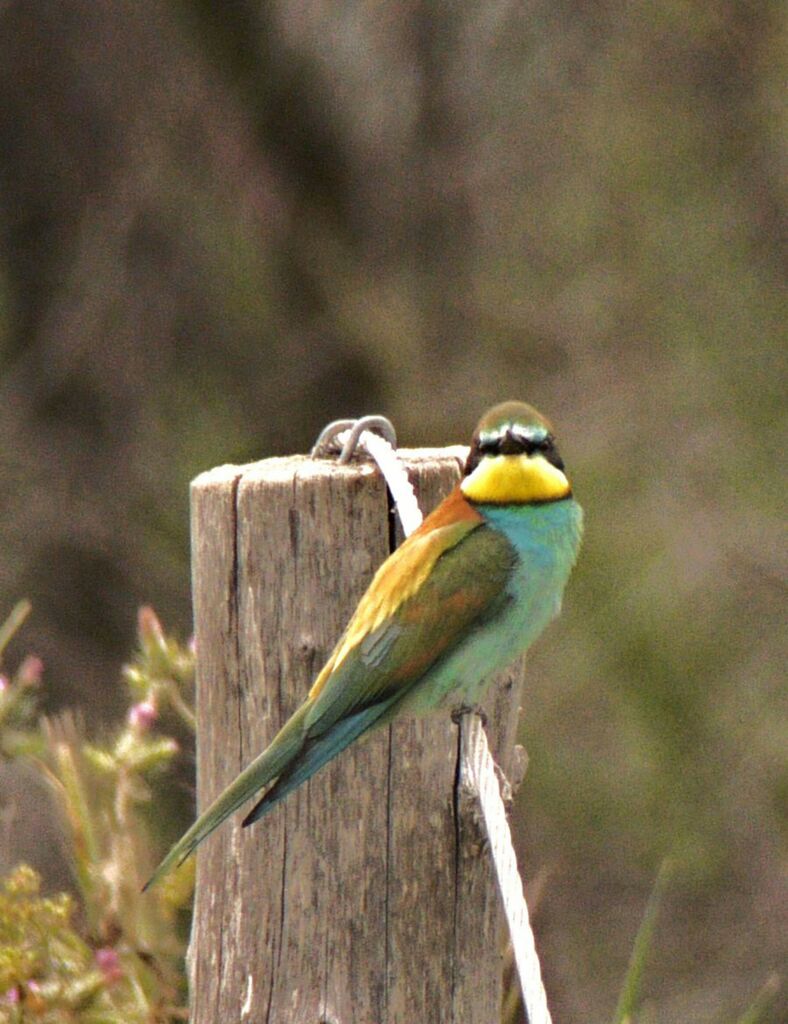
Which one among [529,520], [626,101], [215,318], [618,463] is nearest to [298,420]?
[215,318]

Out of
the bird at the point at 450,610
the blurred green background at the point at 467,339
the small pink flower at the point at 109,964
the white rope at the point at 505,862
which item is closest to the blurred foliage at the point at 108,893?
the small pink flower at the point at 109,964

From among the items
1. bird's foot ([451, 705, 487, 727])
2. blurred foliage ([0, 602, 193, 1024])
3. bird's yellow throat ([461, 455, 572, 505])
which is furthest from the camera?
→ blurred foliage ([0, 602, 193, 1024])

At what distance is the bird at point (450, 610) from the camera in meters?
1.97

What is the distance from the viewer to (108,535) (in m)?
6.69

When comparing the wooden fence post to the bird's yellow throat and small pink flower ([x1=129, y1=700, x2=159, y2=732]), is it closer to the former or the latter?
the bird's yellow throat

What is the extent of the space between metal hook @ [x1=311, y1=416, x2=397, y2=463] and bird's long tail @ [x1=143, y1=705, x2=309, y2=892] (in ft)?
1.10

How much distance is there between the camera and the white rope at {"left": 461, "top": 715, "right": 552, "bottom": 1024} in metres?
1.75

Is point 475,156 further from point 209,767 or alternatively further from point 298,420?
point 209,767

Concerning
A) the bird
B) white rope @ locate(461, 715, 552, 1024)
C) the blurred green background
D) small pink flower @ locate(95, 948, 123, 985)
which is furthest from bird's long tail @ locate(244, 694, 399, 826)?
the blurred green background

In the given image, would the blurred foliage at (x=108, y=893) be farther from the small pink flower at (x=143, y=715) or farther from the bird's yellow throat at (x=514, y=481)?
the bird's yellow throat at (x=514, y=481)

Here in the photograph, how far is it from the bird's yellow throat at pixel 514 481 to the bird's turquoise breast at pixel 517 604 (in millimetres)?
13

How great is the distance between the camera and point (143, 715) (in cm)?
299

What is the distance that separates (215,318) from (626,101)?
5.99 ft

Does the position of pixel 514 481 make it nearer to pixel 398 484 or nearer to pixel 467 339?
pixel 398 484
